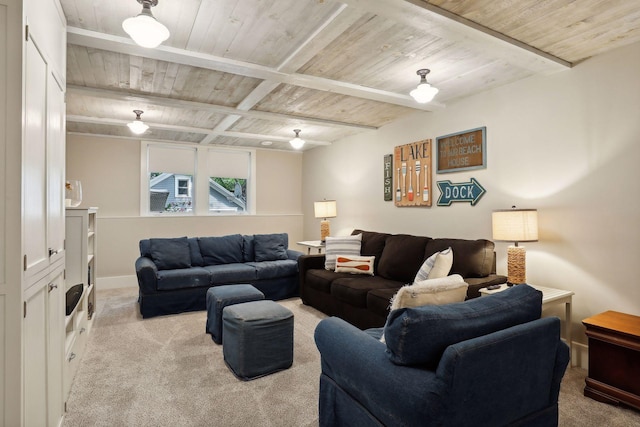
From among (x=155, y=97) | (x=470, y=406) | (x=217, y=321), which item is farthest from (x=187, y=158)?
(x=470, y=406)

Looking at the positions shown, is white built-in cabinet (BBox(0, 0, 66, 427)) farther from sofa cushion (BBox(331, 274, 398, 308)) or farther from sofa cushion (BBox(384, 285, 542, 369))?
sofa cushion (BBox(331, 274, 398, 308))

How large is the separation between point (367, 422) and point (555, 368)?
950 millimetres

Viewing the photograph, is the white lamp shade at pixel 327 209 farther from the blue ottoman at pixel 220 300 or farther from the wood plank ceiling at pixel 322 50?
the blue ottoman at pixel 220 300

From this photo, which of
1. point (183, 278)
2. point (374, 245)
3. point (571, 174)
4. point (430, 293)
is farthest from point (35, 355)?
point (571, 174)

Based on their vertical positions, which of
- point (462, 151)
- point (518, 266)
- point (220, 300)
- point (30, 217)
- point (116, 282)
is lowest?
point (116, 282)

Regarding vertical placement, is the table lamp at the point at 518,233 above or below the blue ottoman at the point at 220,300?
above

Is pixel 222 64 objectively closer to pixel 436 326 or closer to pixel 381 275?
pixel 436 326

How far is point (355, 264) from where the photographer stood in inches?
169

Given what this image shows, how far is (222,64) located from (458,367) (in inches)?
106

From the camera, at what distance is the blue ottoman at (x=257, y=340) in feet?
8.79

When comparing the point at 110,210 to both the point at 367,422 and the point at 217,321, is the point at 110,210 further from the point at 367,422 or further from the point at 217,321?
the point at 367,422

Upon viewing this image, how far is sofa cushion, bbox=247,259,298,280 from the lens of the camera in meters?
4.80

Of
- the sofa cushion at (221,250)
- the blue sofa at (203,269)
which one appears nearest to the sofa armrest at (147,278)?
the blue sofa at (203,269)

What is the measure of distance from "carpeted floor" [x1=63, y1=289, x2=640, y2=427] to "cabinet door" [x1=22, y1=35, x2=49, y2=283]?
46.4 inches
